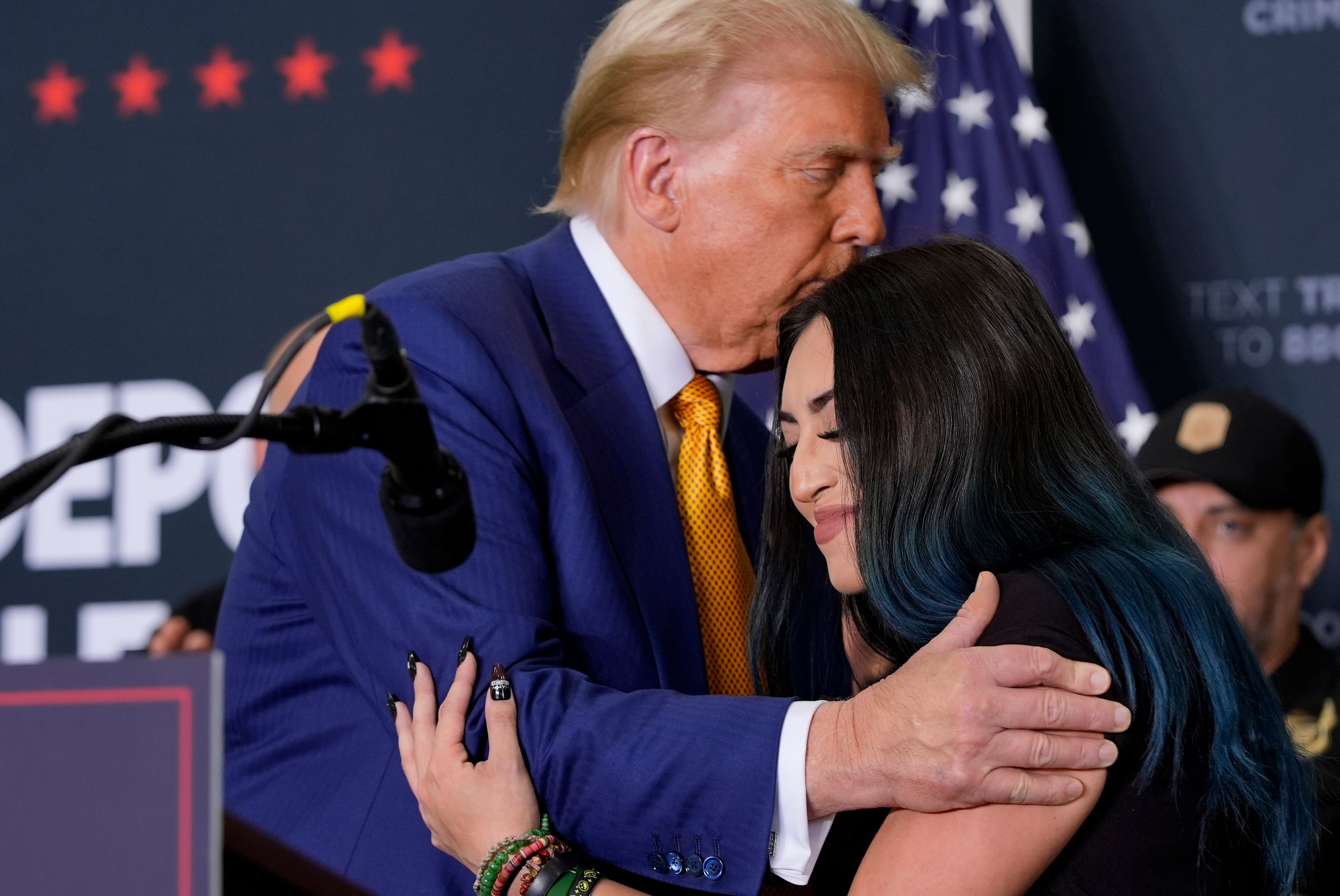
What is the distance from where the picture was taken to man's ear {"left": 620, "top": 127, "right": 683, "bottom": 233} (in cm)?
206

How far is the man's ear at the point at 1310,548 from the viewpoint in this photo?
3207mm

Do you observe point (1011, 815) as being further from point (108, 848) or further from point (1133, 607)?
point (108, 848)

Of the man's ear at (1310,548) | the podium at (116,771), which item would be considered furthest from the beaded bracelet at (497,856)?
the man's ear at (1310,548)

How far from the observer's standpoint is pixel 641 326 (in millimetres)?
2008

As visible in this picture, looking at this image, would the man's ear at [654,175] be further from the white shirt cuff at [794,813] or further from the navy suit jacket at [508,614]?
the white shirt cuff at [794,813]

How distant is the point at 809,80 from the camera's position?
2.03 m

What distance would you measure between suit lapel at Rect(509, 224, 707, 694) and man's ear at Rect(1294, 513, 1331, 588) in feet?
6.38

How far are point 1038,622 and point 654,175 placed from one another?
984mm

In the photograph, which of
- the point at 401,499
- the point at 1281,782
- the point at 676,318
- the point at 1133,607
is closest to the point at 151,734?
the point at 401,499

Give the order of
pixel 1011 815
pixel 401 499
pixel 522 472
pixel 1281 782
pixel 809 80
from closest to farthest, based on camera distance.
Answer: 1. pixel 401 499
2. pixel 1011 815
3. pixel 1281 782
4. pixel 522 472
5. pixel 809 80

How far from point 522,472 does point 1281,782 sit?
35.9 inches

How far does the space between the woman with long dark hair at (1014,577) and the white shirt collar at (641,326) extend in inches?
9.5

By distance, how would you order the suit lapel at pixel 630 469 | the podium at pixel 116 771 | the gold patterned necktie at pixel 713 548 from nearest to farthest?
the podium at pixel 116 771 < the suit lapel at pixel 630 469 < the gold patterned necktie at pixel 713 548

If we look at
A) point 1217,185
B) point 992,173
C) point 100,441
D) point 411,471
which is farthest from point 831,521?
point 1217,185
